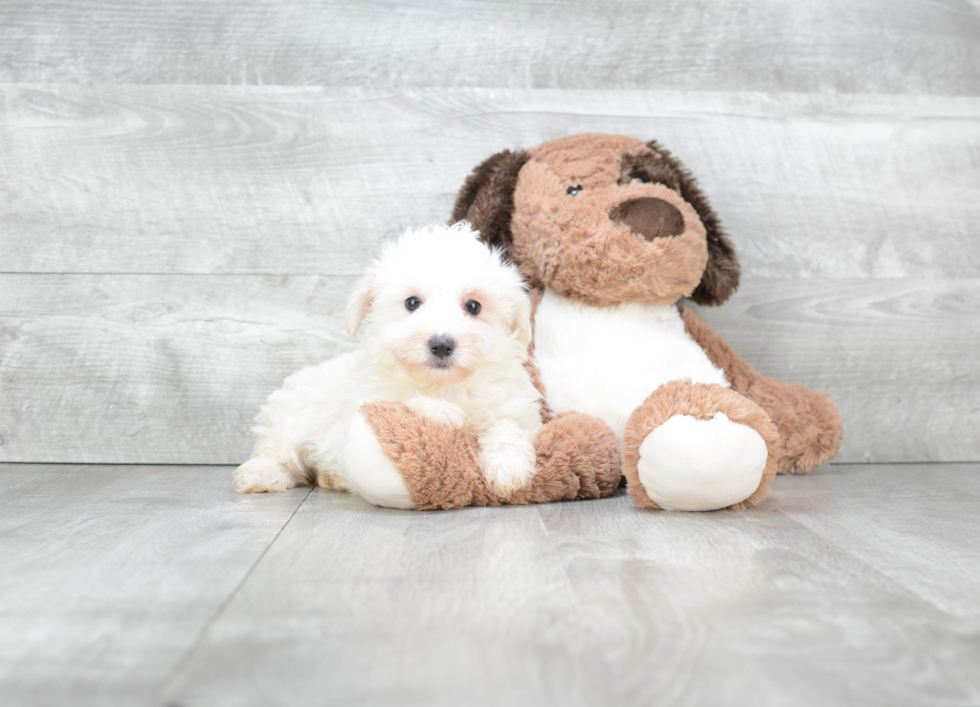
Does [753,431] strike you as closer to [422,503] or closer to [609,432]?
[609,432]

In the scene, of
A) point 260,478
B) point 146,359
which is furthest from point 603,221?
point 146,359

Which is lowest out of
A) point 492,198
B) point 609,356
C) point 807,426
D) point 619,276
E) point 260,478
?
point 260,478

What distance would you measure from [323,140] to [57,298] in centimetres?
62

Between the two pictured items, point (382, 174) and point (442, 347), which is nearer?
point (442, 347)

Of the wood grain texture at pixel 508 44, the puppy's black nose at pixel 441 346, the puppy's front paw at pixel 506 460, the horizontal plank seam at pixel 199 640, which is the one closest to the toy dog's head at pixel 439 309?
the puppy's black nose at pixel 441 346

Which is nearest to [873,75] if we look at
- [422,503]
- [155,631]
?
[422,503]

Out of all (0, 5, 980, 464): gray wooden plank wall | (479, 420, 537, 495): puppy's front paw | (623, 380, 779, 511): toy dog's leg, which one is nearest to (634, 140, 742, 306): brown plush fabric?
(0, 5, 980, 464): gray wooden plank wall

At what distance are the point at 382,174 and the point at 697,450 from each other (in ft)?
2.94

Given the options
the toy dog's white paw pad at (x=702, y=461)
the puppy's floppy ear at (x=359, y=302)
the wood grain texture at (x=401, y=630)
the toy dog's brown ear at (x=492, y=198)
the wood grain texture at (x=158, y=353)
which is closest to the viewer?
the wood grain texture at (x=401, y=630)

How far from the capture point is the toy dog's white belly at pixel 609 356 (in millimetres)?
1299

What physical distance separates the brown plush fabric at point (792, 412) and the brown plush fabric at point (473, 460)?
0.37 m

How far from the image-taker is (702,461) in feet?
3.42

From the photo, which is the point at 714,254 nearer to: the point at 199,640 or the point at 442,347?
the point at 442,347

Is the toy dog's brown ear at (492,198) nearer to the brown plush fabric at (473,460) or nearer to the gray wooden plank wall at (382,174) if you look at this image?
the gray wooden plank wall at (382,174)
